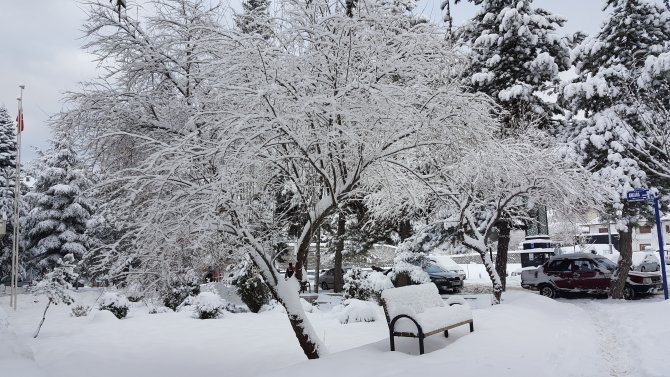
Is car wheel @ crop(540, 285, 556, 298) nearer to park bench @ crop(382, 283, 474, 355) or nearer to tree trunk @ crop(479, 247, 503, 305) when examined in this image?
tree trunk @ crop(479, 247, 503, 305)

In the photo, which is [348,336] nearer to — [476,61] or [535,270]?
[535,270]

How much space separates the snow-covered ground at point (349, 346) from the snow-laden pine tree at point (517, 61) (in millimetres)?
7346

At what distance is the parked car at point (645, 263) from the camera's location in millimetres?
22438

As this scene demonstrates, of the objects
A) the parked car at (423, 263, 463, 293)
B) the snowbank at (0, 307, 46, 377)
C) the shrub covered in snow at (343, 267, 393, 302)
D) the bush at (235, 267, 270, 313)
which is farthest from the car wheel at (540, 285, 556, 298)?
the snowbank at (0, 307, 46, 377)

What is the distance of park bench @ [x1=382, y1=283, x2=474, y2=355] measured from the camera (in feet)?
25.1

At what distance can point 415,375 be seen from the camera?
5.85 m

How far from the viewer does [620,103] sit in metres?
17.2

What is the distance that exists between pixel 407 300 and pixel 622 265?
12.0 m

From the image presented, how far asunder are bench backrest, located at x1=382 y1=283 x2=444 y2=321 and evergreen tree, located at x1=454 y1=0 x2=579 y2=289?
10.7 metres

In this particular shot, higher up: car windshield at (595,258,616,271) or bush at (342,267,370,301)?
car windshield at (595,258,616,271)

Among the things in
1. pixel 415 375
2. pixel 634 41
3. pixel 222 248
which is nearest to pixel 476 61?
pixel 634 41

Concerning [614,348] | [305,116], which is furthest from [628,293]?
[305,116]

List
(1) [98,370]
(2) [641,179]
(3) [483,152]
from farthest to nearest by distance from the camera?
(2) [641,179] < (1) [98,370] < (3) [483,152]

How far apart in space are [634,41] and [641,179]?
5.11 meters
